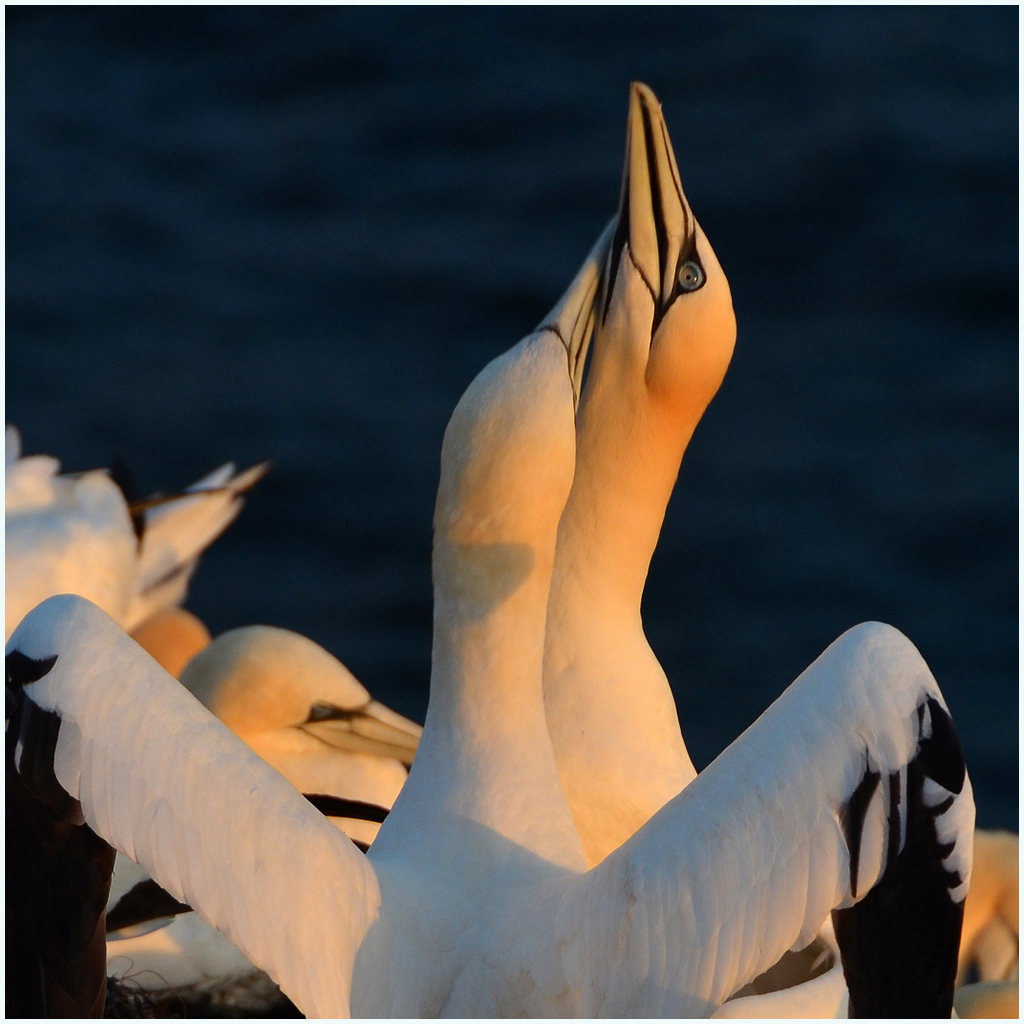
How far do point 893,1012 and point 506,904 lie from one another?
815 millimetres

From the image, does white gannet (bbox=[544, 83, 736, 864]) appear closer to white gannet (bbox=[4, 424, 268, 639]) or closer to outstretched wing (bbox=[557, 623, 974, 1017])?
outstretched wing (bbox=[557, 623, 974, 1017])

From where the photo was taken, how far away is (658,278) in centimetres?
500

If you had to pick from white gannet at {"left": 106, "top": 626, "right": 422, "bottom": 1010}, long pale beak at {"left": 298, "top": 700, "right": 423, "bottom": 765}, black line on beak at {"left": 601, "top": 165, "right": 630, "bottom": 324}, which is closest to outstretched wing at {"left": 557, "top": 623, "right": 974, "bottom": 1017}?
black line on beak at {"left": 601, "top": 165, "right": 630, "bottom": 324}

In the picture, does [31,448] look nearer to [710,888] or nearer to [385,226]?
[385,226]

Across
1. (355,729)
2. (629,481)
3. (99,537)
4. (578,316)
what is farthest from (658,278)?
(99,537)

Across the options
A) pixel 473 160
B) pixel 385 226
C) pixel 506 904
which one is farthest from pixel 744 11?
pixel 506 904

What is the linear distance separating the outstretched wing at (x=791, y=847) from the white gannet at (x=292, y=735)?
6.77 ft

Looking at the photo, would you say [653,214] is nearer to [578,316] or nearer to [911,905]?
[578,316]

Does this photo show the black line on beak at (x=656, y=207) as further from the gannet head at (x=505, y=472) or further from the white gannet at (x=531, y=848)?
the white gannet at (x=531, y=848)

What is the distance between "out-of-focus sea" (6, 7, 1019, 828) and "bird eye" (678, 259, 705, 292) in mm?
4358

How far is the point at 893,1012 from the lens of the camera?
3842 millimetres

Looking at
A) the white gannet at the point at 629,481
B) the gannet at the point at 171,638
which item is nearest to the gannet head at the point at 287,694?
the gannet at the point at 171,638

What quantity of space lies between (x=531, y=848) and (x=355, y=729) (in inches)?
94.7

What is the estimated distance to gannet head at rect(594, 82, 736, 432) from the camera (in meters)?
4.98
